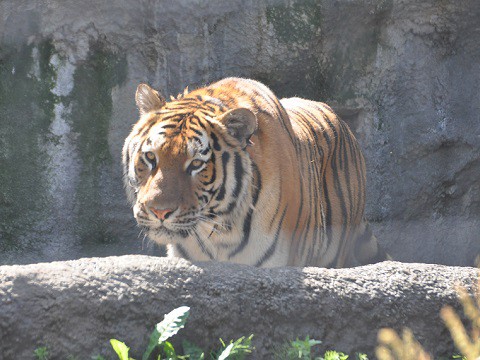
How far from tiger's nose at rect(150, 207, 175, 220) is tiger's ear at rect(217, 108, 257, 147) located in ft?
1.99

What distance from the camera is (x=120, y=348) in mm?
3086

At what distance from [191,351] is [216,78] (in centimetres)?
359

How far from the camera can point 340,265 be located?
17.7 feet

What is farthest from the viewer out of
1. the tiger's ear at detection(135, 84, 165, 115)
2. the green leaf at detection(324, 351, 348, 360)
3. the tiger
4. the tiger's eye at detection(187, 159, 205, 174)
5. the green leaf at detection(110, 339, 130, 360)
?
the tiger's ear at detection(135, 84, 165, 115)

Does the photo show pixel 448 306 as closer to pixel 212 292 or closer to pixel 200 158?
pixel 212 292

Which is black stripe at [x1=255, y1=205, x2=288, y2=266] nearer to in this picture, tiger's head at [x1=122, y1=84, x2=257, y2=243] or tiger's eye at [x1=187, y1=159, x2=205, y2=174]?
tiger's head at [x1=122, y1=84, x2=257, y2=243]

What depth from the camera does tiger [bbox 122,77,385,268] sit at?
426cm

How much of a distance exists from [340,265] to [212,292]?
7.33 ft

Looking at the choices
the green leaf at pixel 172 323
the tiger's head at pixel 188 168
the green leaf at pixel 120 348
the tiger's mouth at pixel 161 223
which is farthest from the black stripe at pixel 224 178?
the green leaf at pixel 120 348

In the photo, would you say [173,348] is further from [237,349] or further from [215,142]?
[215,142]

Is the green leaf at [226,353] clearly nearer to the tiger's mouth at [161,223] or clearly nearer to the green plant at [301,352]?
the green plant at [301,352]

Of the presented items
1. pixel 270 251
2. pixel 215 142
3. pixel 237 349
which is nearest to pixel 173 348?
pixel 237 349

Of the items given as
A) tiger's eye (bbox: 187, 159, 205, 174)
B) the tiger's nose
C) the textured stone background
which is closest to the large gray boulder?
the tiger's nose

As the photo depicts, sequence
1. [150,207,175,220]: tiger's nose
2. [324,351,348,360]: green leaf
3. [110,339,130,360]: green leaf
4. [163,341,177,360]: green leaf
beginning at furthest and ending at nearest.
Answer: [150,207,175,220]: tiger's nose < [324,351,348,360]: green leaf < [163,341,177,360]: green leaf < [110,339,130,360]: green leaf
